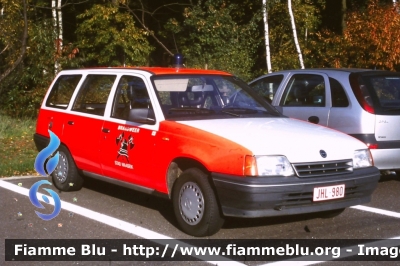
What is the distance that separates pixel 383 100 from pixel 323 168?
2.91 meters

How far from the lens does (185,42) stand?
24812mm

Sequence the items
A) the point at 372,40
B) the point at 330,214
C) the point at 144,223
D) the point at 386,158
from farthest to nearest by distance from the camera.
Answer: the point at 372,40, the point at 386,158, the point at 330,214, the point at 144,223

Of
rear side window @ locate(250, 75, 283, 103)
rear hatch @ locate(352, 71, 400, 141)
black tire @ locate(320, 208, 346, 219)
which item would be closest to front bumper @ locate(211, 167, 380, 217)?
black tire @ locate(320, 208, 346, 219)

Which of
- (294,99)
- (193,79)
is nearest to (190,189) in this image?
(193,79)

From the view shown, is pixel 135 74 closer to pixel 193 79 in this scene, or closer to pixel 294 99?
pixel 193 79

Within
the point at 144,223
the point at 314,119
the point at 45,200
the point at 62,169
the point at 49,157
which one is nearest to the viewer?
the point at 144,223

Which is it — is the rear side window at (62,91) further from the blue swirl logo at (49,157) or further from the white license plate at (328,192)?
the white license plate at (328,192)

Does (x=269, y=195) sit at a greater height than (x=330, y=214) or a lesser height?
greater

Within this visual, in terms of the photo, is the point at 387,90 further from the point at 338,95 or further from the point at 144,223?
the point at 144,223

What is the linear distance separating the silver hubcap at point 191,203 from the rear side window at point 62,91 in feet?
9.59

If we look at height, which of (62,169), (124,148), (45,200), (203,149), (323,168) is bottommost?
(45,200)

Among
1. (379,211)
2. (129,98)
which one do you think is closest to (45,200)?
(129,98)

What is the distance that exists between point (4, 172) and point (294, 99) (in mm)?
4475

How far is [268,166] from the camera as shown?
6531mm
